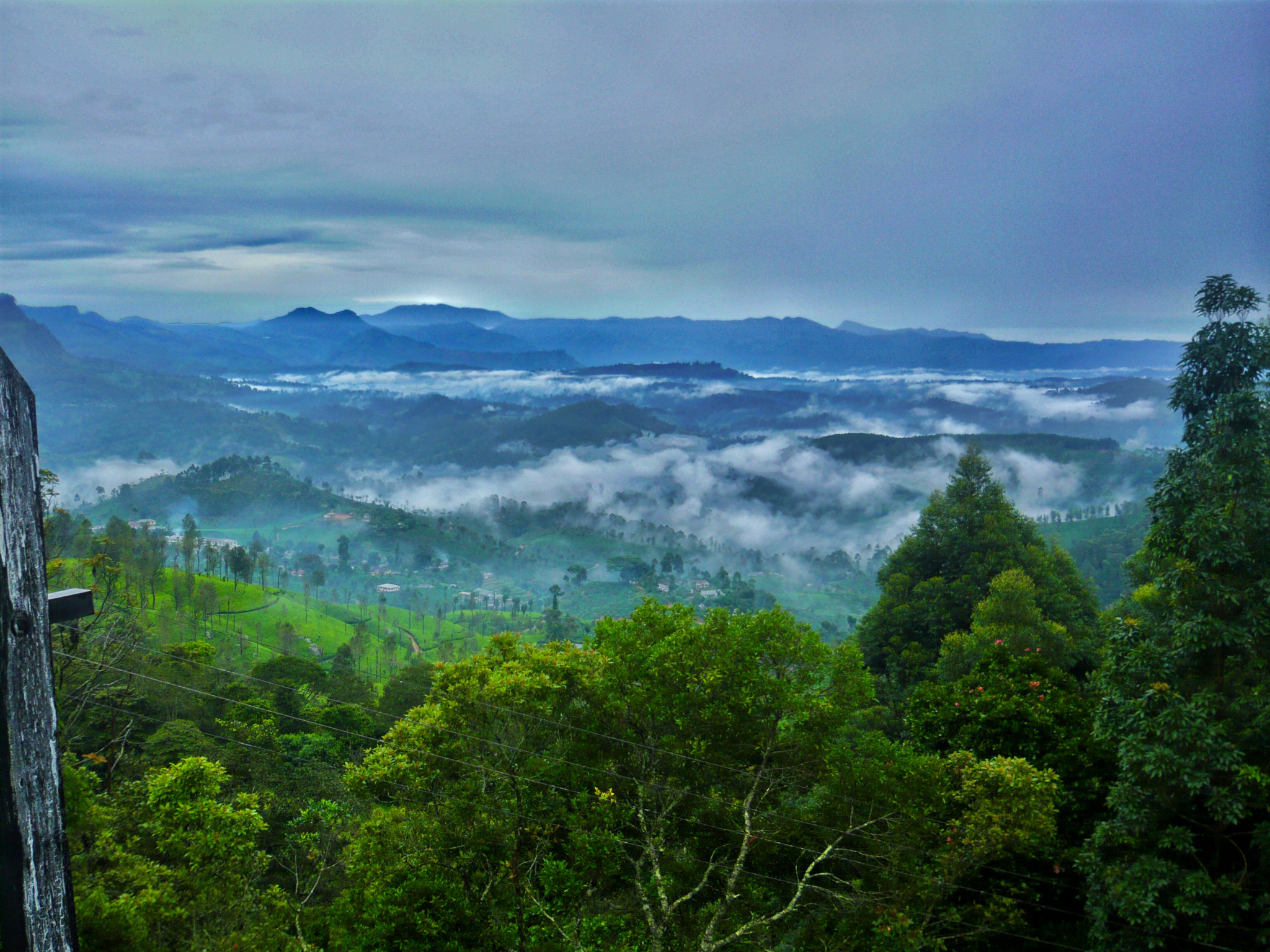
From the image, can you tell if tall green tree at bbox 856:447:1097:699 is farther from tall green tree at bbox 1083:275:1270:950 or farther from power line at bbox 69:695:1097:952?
tall green tree at bbox 1083:275:1270:950

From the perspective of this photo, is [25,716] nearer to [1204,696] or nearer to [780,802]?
[780,802]

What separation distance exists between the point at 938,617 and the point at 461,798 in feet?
79.0

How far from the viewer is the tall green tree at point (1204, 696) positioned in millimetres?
9672

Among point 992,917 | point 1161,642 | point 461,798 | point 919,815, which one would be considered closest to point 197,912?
point 461,798

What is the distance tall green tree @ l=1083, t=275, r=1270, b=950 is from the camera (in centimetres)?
967

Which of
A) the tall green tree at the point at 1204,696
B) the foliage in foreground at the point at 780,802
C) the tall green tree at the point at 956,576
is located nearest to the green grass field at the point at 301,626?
the foliage in foreground at the point at 780,802

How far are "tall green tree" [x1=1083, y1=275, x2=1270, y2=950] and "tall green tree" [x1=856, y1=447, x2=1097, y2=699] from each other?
18.4 metres

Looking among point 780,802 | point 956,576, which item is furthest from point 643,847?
point 956,576

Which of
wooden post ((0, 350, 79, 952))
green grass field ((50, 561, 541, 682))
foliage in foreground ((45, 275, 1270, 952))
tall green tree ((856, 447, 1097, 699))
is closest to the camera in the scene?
wooden post ((0, 350, 79, 952))

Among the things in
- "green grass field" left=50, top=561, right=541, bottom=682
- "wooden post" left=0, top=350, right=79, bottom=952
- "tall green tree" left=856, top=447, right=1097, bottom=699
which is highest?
"wooden post" left=0, top=350, right=79, bottom=952

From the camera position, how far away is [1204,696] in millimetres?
10016

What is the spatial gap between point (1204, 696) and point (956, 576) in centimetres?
2243

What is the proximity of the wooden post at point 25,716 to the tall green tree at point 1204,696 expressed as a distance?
37.9 ft

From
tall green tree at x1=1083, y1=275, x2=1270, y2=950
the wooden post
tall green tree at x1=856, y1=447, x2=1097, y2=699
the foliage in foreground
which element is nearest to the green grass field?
the foliage in foreground
